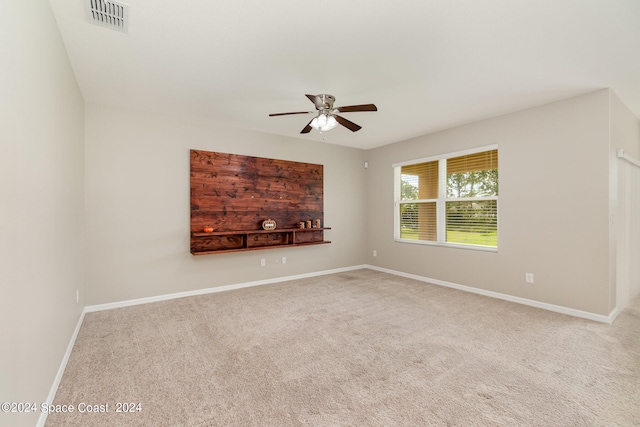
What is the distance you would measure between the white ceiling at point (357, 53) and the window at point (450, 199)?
988 millimetres

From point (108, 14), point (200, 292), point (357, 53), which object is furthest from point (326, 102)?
point (200, 292)

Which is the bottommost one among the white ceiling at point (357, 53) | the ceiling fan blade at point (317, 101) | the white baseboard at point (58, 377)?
the white baseboard at point (58, 377)

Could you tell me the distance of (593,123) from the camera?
10.8ft

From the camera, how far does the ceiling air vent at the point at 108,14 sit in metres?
1.97

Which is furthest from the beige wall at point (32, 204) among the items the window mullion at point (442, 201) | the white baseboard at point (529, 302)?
the window mullion at point (442, 201)

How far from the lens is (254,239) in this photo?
16.1 feet

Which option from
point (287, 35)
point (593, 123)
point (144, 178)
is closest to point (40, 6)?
point (287, 35)

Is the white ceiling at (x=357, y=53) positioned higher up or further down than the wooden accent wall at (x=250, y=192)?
higher up

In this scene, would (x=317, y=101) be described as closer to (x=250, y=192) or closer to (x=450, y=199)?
(x=250, y=192)

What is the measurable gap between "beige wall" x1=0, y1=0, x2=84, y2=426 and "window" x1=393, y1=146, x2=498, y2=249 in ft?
16.2

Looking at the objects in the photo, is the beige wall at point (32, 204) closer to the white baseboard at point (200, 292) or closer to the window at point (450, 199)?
the white baseboard at point (200, 292)

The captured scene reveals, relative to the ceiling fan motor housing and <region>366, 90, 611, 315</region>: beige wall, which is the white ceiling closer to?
the ceiling fan motor housing

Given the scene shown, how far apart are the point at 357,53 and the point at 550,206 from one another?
314cm

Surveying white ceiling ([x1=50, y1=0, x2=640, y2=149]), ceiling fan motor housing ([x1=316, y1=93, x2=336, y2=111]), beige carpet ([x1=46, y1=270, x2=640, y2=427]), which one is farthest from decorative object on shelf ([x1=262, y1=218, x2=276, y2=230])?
ceiling fan motor housing ([x1=316, y1=93, x2=336, y2=111])
